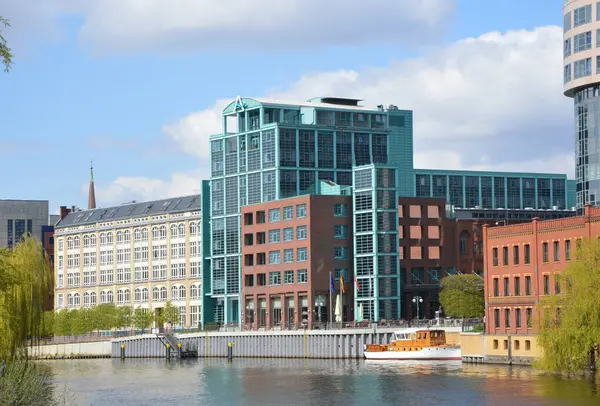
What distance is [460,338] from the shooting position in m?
149

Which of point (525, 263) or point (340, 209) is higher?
point (340, 209)

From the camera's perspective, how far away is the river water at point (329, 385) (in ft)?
319

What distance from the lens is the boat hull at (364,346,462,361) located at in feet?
486

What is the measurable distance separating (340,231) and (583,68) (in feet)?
156

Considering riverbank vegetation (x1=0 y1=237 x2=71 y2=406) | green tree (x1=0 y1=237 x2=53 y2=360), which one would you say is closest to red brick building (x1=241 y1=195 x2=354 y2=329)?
riverbank vegetation (x1=0 y1=237 x2=71 y2=406)

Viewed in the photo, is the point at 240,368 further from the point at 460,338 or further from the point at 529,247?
the point at 529,247

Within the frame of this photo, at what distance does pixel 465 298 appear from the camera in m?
182

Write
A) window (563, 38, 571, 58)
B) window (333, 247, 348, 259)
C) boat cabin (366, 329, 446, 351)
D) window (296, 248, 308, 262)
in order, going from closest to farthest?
1. boat cabin (366, 329, 446, 351)
2. window (563, 38, 571, 58)
3. window (296, 248, 308, 262)
4. window (333, 247, 348, 259)

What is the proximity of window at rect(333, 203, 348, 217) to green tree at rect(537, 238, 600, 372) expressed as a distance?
298ft

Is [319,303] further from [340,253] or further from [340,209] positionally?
[340,209]

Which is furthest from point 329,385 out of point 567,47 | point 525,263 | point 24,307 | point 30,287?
point 567,47

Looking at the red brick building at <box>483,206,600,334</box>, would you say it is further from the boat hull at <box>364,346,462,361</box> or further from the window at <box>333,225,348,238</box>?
the window at <box>333,225,348,238</box>

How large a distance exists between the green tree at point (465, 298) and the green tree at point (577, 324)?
7244 centimetres

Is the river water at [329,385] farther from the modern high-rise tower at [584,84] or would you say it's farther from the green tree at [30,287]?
the modern high-rise tower at [584,84]
